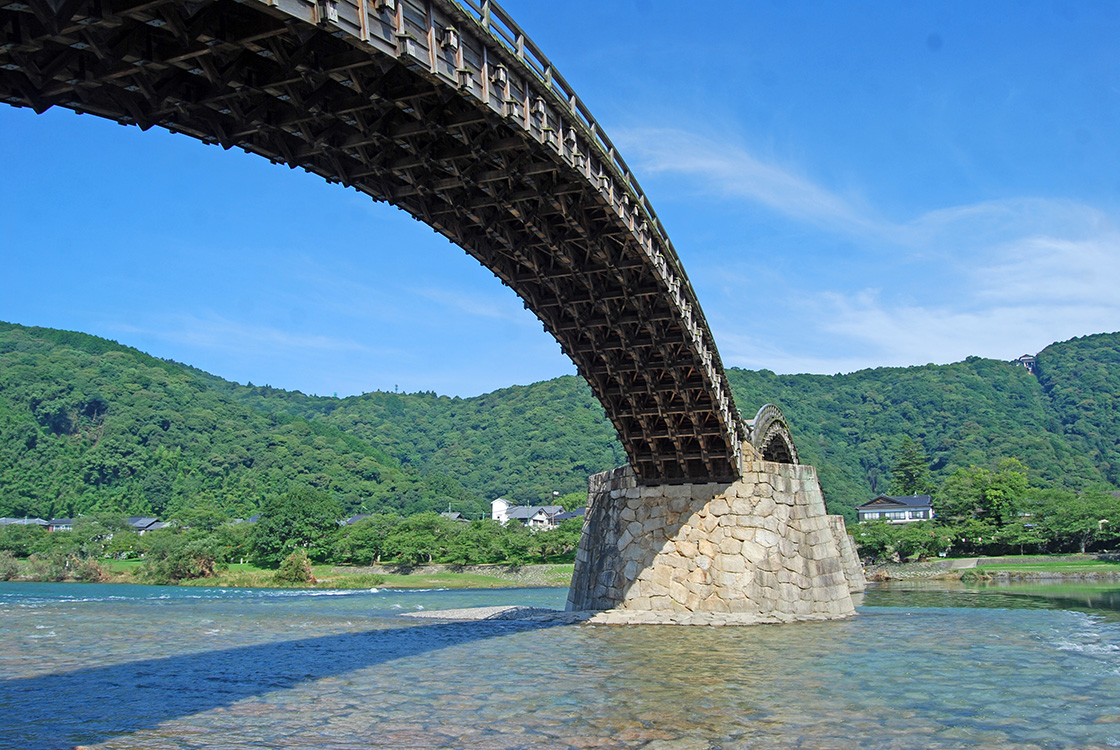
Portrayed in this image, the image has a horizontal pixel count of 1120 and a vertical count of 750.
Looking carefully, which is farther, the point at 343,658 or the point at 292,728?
the point at 343,658

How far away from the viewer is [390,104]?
1541 cm

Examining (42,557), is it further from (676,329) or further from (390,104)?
(390,104)

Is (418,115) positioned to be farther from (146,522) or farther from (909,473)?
(909,473)

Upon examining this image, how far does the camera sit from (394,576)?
85.1 metres

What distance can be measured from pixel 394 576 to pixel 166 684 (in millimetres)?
68431

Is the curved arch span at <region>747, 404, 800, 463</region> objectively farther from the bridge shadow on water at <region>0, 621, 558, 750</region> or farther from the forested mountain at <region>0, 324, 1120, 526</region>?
the forested mountain at <region>0, 324, 1120, 526</region>

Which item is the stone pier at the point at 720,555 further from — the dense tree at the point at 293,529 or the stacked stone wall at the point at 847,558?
the dense tree at the point at 293,529

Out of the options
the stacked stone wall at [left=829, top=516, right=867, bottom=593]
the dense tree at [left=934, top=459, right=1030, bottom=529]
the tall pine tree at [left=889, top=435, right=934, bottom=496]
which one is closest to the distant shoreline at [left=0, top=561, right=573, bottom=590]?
the stacked stone wall at [left=829, top=516, right=867, bottom=593]

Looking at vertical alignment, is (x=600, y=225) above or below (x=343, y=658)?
above

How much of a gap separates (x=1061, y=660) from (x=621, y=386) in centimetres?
1504

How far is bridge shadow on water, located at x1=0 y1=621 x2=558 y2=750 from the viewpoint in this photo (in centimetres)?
1392

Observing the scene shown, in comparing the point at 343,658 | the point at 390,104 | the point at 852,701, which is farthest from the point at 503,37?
the point at 343,658

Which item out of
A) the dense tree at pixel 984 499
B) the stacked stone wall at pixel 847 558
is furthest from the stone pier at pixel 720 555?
the dense tree at pixel 984 499

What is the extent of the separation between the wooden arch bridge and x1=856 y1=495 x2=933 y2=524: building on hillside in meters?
102
